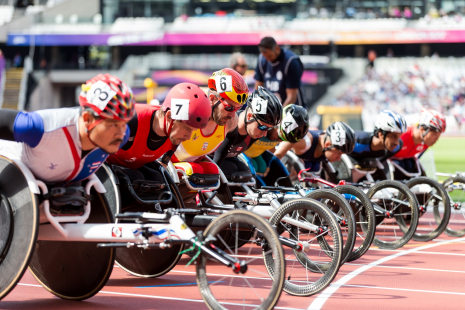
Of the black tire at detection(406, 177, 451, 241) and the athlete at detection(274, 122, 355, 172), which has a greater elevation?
the athlete at detection(274, 122, 355, 172)

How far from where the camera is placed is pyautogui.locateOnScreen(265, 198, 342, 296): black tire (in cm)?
500

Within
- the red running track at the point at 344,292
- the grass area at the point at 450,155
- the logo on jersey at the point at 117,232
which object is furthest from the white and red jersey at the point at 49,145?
the grass area at the point at 450,155

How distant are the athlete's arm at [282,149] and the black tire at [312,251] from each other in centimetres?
275

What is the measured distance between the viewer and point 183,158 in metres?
6.80

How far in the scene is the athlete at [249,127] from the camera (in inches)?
269

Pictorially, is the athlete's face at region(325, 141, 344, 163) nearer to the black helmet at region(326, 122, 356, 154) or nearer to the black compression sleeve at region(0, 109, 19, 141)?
the black helmet at region(326, 122, 356, 154)

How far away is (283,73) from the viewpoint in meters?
9.95

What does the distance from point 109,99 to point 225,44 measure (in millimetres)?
47767

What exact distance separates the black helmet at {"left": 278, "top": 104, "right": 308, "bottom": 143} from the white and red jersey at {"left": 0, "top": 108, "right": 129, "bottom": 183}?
3364 millimetres

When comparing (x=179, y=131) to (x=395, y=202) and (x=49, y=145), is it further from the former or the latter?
(x=395, y=202)

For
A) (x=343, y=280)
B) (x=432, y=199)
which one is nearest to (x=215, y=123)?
(x=343, y=280)

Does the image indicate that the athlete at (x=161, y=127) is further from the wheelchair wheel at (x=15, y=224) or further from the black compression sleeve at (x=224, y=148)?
the black compression sleeve at (x=224, y=148)

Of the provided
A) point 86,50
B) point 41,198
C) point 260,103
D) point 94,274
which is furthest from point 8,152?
point 86,50

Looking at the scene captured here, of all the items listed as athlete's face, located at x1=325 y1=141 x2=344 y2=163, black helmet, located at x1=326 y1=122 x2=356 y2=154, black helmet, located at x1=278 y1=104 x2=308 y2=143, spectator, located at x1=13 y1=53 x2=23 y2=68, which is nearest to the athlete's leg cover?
black helmet, located at x1=278 y1=104 x2=308 y2=143
